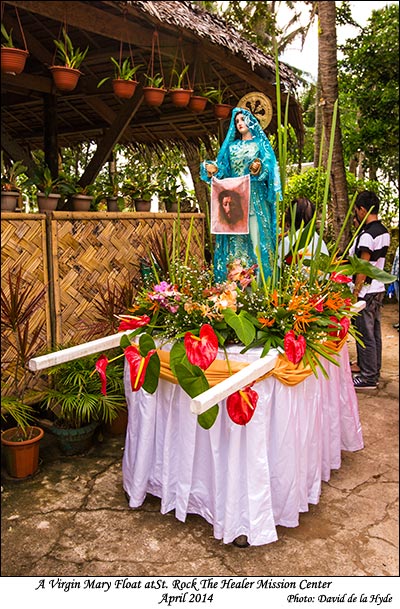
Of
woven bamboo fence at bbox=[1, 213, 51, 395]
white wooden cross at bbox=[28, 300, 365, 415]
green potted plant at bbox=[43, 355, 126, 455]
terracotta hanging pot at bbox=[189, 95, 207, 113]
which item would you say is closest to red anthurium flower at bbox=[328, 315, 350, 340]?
white wooden cross at bbox=[28, 300, 365, 415]

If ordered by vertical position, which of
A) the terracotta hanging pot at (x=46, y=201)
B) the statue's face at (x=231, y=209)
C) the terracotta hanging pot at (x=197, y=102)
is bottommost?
the statue's face at (x=231, y=209)

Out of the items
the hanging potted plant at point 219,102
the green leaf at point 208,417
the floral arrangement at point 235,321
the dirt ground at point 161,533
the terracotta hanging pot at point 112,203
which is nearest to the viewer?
the green leaf at point 208,417

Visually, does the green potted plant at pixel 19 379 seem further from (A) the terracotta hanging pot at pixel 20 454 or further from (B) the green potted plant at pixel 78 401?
(B) the green potted plant at pixel 78 401

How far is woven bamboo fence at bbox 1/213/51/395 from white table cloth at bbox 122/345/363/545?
2.63 feet

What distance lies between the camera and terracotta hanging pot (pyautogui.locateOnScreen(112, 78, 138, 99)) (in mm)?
3355

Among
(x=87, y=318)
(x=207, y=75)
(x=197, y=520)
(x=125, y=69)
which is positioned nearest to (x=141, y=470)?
(x=197, y=520)

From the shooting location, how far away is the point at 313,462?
2.35 meters

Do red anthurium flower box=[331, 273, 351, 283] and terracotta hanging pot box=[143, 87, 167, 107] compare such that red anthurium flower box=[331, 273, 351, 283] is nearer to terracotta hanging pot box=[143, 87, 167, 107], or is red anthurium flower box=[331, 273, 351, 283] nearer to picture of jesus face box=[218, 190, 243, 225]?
picture of jesus face box=[218, 190, 243, 225]

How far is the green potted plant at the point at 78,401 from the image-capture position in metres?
2.79

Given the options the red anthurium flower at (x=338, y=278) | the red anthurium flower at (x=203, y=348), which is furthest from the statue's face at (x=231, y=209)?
the red anthurium flower at (x=203, y=348)

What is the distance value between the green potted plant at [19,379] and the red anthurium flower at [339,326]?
55.8 inches

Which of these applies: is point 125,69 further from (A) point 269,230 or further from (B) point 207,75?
(A) point 269,230

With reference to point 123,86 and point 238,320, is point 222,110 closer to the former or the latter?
point 123,86

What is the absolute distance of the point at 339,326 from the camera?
216 centimetres
